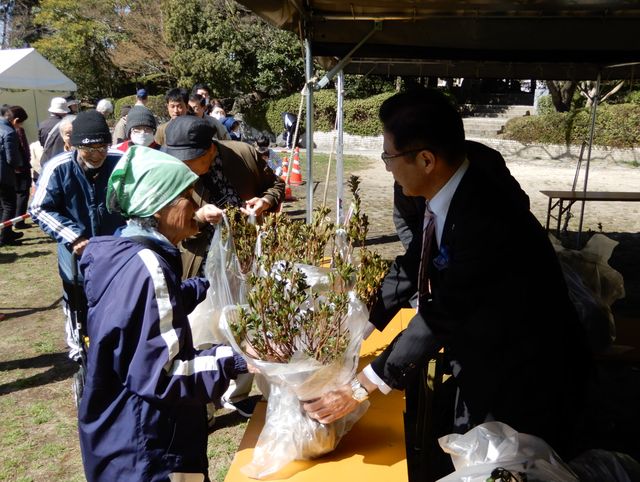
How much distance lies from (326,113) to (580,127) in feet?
28.1

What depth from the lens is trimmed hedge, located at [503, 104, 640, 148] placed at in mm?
15445

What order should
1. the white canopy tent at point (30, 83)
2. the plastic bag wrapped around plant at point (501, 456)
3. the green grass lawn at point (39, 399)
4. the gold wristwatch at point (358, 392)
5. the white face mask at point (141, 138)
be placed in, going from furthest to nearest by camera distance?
the white canopy tent at point (30, 83) → the white face mask at point (141, 138) → the green grass lawn at point (39, 399) → the gold wristwatch at point (358, 392) → the plastic bag wrapped around plant at point (501, 456)

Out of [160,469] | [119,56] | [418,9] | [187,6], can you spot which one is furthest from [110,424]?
[119,56]

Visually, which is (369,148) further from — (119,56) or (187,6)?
(119,56)

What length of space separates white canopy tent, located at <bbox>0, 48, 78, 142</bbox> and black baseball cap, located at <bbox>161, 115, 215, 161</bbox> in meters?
12.3

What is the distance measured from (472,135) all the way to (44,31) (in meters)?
28.2

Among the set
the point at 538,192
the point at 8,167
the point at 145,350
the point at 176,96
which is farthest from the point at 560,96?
the point at 145,350

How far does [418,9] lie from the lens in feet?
11.2

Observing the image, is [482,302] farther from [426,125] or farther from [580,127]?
[580,127]

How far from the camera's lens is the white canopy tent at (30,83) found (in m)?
13.1

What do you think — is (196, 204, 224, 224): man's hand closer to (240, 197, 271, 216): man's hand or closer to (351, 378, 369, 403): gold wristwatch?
(240, 197, 271, 216): man's hand

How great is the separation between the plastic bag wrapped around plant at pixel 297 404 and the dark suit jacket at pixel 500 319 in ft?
0.45

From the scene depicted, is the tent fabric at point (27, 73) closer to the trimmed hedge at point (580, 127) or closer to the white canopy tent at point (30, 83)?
the white canopy tent at point (30, 83)

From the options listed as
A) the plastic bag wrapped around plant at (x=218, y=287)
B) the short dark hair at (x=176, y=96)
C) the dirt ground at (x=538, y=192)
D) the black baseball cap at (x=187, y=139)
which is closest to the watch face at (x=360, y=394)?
the plastic bag wrapped around plant at (x=218, y=287)
